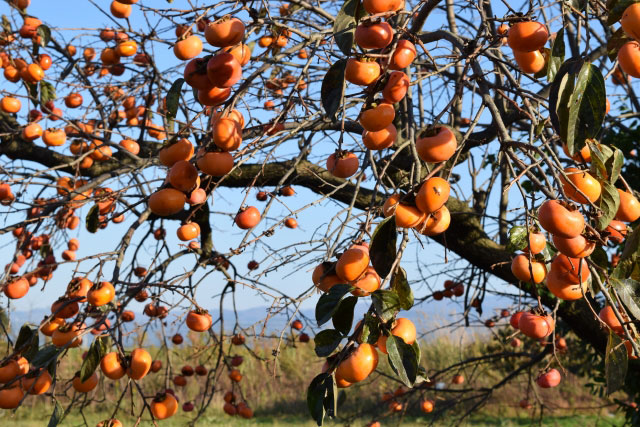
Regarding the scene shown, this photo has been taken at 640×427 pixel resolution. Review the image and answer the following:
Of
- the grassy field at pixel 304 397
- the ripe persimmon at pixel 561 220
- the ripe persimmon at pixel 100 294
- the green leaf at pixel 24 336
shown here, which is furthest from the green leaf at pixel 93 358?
the grassy field at pixel 304 397

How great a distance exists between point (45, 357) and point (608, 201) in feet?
5.17

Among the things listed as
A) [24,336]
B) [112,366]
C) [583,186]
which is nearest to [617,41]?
[583,186]

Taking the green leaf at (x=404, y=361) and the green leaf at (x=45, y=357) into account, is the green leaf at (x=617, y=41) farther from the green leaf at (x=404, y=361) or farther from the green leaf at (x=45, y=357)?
the green leaf at (x=45, y=357)

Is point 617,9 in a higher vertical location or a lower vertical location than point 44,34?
lower

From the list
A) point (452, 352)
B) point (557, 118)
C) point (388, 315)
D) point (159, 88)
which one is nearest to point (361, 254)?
point (388, 315)

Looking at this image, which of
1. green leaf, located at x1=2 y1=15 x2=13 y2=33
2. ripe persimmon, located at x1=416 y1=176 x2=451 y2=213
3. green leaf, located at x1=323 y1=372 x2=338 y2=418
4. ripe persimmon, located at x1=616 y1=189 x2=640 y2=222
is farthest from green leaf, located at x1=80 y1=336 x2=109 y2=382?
green leaf, located at x1=2 y1=15 x2=13 y2=33

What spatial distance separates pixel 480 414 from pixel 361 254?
282 inches

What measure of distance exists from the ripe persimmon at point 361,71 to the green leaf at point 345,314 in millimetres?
434

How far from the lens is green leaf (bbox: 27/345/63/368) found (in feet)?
5.95

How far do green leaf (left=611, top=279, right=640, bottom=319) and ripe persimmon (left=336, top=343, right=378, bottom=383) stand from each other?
552mm

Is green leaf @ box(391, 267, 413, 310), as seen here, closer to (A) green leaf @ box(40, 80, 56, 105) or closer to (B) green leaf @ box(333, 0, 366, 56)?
(B) green leaf @ box(333, 0, 366, 56)

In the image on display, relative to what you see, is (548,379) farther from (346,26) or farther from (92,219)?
(92,219)

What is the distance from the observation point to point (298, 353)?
9.27 meters

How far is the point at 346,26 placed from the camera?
125 centimetres
